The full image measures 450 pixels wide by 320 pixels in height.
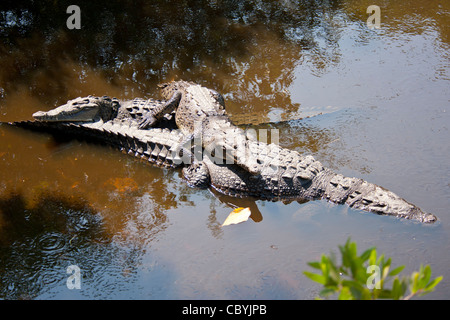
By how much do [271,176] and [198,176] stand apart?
889 mm

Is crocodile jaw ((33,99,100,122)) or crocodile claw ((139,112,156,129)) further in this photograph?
crocodile claw ((139,112,156,129))

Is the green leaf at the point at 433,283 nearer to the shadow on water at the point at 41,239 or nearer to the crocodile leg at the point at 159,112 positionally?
the shadow on water at the point at 41,239

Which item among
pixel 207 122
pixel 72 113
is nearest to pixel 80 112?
pixel 72 113

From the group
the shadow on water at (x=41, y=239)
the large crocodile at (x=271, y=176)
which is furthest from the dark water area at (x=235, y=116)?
the large crocodile at (x=271, y=176)

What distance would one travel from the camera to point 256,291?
3383mm

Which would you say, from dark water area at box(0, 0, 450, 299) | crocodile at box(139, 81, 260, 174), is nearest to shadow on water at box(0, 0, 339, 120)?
dark water area at box(0, 0, 450, 299)

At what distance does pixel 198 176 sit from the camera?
479cm

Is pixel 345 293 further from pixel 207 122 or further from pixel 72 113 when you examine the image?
pixel 72 113

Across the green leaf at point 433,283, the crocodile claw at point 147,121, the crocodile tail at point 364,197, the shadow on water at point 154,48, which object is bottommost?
the crocodile tail at point 364,197

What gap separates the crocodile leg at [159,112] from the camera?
5688mm

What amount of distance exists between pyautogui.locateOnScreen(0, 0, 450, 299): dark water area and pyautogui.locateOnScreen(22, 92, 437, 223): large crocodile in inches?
5.3

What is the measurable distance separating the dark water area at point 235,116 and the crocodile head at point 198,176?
4.5 inches

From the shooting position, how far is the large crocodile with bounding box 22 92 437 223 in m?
4.17

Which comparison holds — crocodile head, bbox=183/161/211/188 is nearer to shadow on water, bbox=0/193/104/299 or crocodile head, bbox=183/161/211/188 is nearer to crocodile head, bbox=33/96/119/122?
shadow on water, bbox=0/193/104/299
